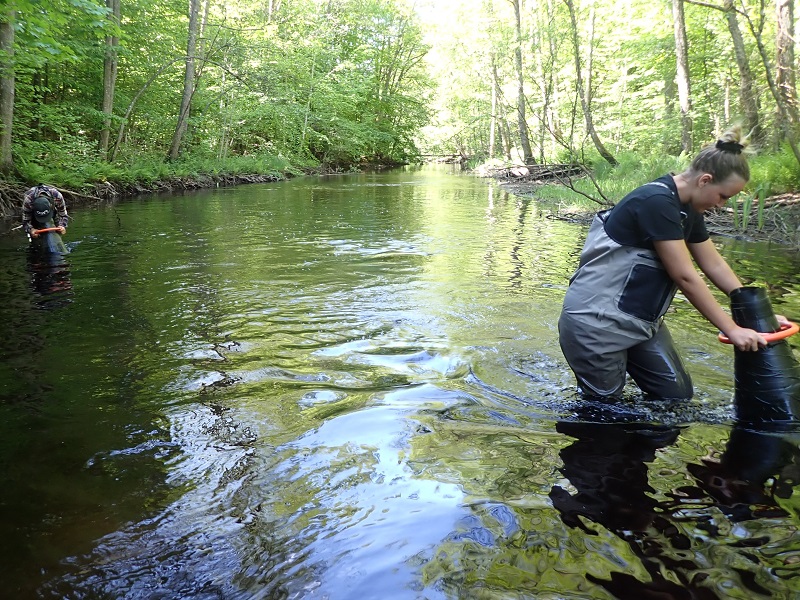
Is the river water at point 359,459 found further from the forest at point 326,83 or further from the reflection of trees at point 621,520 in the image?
the forest at point 326,83

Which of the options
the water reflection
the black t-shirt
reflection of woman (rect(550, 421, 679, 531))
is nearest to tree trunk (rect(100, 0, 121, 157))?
the black t-shirt

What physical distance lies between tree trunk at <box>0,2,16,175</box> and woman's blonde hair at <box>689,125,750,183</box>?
45.5 feet

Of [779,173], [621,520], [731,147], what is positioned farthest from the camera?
[779,173]

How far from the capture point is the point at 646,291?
11.3 ft

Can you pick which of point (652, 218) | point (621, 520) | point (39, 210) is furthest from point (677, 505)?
point (39, 210)

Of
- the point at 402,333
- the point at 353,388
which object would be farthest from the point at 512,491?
the point at 402,333

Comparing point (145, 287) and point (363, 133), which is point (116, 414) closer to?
point (145, 287)

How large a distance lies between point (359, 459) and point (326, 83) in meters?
35.4

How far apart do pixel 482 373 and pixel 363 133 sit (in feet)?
131

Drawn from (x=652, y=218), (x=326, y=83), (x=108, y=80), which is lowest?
(x=652, y=218)

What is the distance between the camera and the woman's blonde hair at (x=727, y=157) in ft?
10.3

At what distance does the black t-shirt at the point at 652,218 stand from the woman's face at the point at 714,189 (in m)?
0.09

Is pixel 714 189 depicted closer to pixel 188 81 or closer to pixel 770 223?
pixel 770 223

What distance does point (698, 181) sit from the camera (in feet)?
10.7
